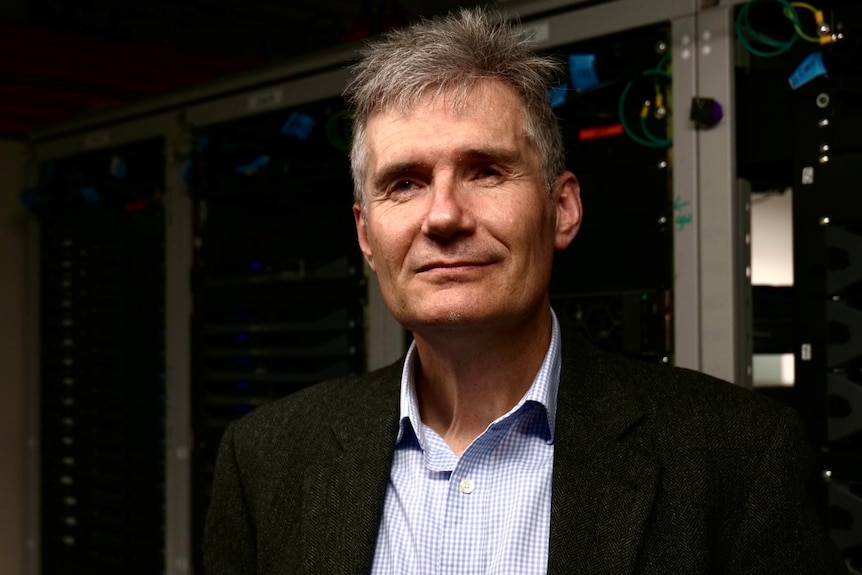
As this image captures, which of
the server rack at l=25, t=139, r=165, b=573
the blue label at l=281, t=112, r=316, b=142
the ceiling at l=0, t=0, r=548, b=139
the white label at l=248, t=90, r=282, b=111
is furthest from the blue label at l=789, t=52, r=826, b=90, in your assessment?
the server rack at l=25, t=139, r=165, b=573

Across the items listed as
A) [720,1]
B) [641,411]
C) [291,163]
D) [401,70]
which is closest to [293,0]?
[291,163]

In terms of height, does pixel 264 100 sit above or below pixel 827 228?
above

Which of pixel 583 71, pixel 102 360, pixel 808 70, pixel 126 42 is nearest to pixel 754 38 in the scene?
pixel 808 70

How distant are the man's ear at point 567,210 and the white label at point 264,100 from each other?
1270 mm

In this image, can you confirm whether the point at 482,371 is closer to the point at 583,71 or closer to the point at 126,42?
the point at 583,71

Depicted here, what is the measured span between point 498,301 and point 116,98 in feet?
10.6

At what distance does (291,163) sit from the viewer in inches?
96.6

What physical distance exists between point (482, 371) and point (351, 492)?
246 millimetres

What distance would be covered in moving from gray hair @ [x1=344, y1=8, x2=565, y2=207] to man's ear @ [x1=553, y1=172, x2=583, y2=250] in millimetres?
28

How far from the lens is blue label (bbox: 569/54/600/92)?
73.3 inches

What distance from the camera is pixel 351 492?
51.8 inches

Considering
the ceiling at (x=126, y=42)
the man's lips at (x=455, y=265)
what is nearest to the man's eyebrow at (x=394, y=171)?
the man's lips at (x=455, y=265)

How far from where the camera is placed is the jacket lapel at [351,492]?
4.18 ft

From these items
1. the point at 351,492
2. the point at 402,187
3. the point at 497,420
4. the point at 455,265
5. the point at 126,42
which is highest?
the point at 126,42
